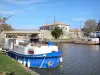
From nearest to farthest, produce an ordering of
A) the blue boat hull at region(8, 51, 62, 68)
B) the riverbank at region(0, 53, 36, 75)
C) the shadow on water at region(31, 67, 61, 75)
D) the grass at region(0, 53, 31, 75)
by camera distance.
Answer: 1. the riverbank at region(0, 53, 36, 75)
2. the grass at region(0, 53, 31, 75)
3. the shadow on water at region(31, 67, 61, 75)
4. the blue boat hull at region(8, 51, 62, 68)

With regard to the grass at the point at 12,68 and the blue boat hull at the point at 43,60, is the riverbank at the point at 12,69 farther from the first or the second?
the blue boat hull at the point at 43,60

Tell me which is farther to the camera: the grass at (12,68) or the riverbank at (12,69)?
the grass at (12,68)

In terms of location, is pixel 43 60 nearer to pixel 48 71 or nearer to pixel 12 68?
pixel 48 71

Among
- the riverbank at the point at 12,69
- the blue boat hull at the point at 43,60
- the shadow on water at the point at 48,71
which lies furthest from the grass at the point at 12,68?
the blue boat hull at the point at 43,60

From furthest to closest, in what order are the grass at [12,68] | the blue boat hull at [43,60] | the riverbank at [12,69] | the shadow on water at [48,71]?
1. the blue boat hull at [43,60]
2. the shadow on water at [48,71]
3. the grass at [12,68]
4. the riverbank at [12,69]

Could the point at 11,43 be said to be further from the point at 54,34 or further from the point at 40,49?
the point at 54,34

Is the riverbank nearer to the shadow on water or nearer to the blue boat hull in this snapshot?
the shadow on water

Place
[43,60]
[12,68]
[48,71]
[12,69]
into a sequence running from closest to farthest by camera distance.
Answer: [12,69], [12,68], [48,71], [43,60]

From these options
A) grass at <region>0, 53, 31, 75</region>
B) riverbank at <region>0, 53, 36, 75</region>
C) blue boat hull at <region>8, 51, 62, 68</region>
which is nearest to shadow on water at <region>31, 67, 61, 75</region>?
blue boat hull at <region>8, 51, 62, 68</region>

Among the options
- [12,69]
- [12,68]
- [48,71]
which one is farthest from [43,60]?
[12,69]

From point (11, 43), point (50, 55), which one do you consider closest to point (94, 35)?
point (11, 43)

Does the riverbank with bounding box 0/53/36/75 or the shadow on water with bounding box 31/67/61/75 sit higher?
the riverbank with bounding box 0/53/36/75

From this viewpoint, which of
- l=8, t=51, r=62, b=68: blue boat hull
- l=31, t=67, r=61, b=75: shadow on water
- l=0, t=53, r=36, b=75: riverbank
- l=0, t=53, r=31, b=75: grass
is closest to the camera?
l=0, t=53, r=36, b=75: riverbank

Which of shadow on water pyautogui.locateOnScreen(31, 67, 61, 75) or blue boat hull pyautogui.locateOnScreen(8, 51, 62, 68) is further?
blue boat hull pyautogui.locateOnScreen(8, 51, 62, 68)
